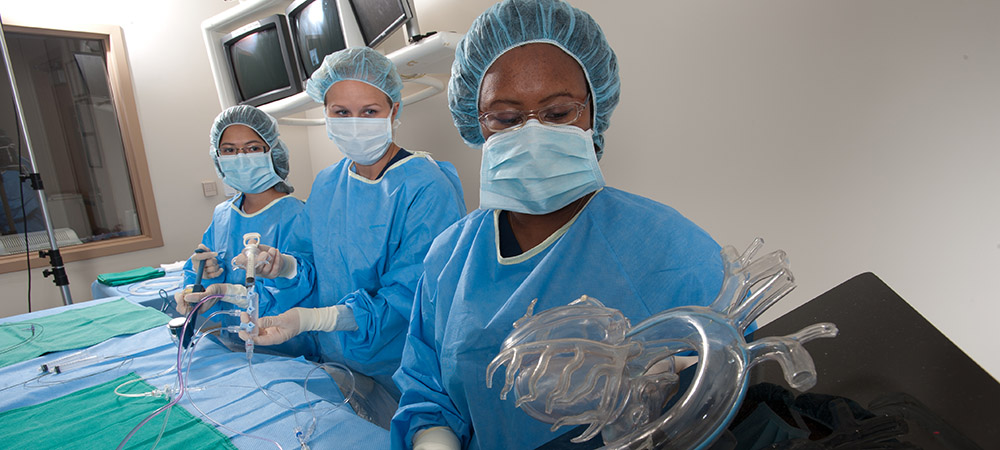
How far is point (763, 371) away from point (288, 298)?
1.72m

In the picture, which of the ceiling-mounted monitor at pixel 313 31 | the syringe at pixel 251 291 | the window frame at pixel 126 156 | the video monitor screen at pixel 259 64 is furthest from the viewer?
the window frame at pixel 126 156

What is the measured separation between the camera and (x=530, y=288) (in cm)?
A: 78

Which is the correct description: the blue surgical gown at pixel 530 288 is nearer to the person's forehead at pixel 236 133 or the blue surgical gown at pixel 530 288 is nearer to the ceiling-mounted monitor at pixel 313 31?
the person's forehead at pixel 236 133

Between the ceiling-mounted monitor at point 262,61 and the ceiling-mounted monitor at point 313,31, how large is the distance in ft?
0.22

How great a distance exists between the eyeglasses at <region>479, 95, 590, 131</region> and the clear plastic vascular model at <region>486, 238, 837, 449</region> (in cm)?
44

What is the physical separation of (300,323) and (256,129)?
1.09 metres

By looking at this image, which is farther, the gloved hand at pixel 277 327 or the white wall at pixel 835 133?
the gloved hand at pixel 277 327

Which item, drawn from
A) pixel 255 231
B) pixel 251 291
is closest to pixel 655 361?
pixel 251 291

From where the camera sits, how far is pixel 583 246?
0.81m

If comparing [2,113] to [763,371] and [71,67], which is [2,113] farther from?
[763,371]

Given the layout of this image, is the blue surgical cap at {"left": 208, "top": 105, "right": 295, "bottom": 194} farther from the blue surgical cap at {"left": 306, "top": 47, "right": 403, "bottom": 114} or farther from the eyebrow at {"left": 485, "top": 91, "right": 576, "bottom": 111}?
the eyebrow at {"left": 485, "top": 91, "right": 576, "bottom": 111}

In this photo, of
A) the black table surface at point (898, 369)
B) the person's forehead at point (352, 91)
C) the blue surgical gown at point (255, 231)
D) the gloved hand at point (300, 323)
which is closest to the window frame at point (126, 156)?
the blue surgical gown at point (255, 231)

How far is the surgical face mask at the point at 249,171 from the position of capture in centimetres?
196

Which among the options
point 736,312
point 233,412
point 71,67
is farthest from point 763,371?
point 71,67
